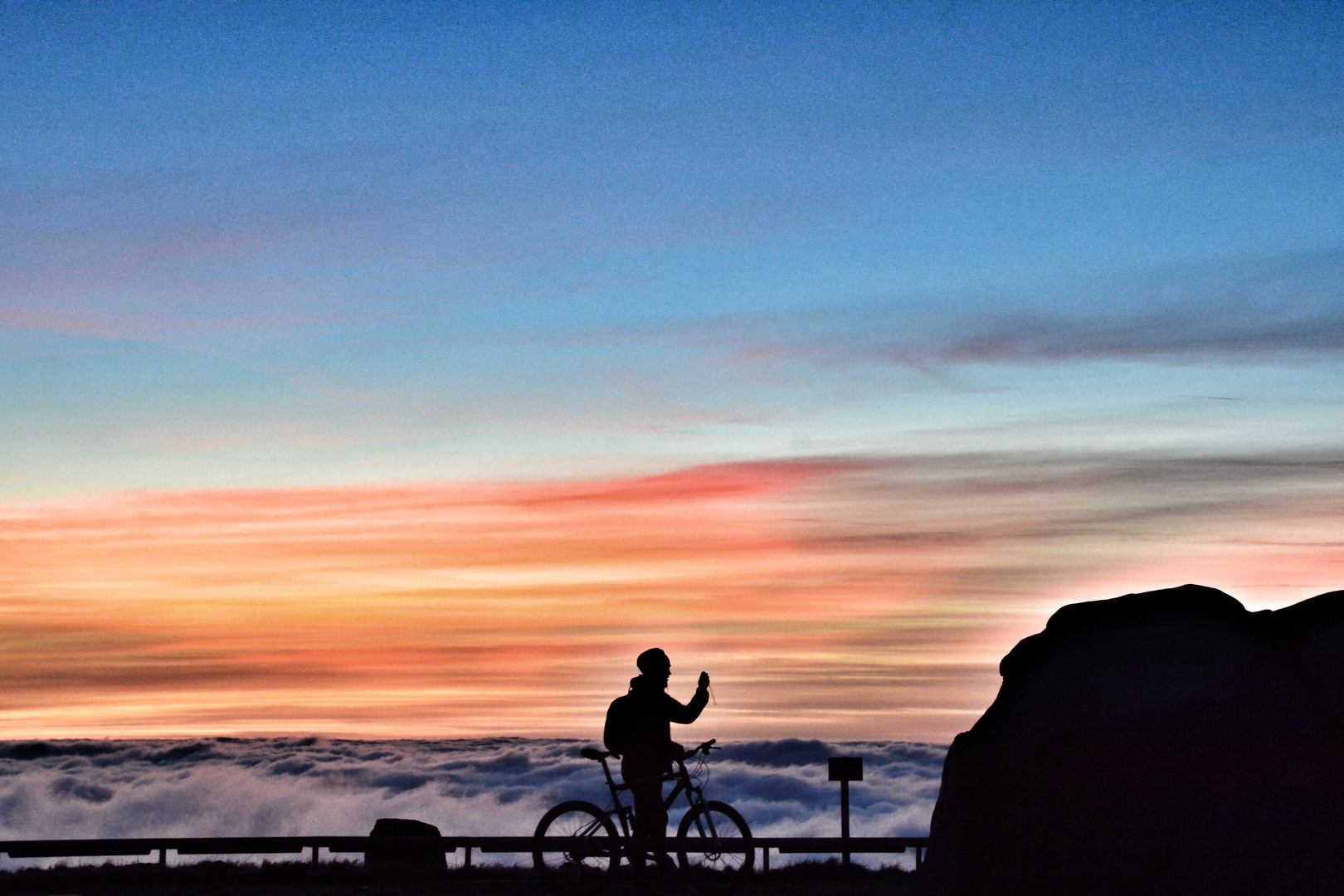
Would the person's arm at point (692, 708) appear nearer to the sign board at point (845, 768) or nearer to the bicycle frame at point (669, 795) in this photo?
the bicycle frame at point (669, 795)

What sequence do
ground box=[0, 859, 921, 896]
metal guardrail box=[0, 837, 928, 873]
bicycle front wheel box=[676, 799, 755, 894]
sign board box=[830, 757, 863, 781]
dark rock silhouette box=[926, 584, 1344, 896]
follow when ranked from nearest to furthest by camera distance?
dark rock silhouette box=[926, 584, 1344, 896] < bicycle front wheel box=[676, 799, 755, 894] < ground box=[0, 859, 921, 896] < sign board box=[830, 757, 863, 781] < metal guardrail box=[0, 837, 928, 873]

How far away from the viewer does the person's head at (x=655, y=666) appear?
13734 mm

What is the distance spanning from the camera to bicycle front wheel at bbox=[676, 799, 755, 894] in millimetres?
13195

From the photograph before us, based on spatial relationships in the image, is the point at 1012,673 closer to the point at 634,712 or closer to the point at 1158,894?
the point at 1158,894

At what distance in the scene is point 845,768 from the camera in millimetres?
16250

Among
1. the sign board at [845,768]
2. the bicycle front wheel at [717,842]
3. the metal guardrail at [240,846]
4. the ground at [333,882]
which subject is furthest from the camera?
the metal guardrail at [240,846]

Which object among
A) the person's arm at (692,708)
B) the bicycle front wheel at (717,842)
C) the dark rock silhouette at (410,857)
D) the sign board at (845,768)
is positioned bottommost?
the dark rock silhouette at (410,857)

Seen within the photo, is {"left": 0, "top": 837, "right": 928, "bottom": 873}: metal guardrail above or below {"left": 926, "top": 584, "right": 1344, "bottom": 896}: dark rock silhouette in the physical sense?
below

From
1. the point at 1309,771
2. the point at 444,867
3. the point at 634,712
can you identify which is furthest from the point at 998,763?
the point at 444,867

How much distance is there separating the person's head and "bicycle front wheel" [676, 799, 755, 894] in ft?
4.12

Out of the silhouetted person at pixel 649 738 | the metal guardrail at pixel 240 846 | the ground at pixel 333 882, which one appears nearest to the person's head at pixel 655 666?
the silhouetted person at pixel 649 738

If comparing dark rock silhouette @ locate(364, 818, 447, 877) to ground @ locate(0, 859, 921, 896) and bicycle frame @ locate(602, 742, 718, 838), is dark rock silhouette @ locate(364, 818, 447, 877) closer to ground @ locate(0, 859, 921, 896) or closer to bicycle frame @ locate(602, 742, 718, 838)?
ground @ locate(0, 859, 921, 896)

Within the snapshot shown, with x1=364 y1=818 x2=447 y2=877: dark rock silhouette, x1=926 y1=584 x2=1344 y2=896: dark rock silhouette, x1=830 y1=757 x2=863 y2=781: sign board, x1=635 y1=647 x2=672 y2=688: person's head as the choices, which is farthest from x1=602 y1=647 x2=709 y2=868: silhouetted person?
x1=364 y1=818 x2=447 y2=877: dark rock silhouette

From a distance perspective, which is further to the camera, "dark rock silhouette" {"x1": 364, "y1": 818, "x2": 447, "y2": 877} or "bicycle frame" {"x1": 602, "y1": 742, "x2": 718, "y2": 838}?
"dark rock silhouette" {"x1": 364, "y1": 818, "x2": 447, "y2": 877}
